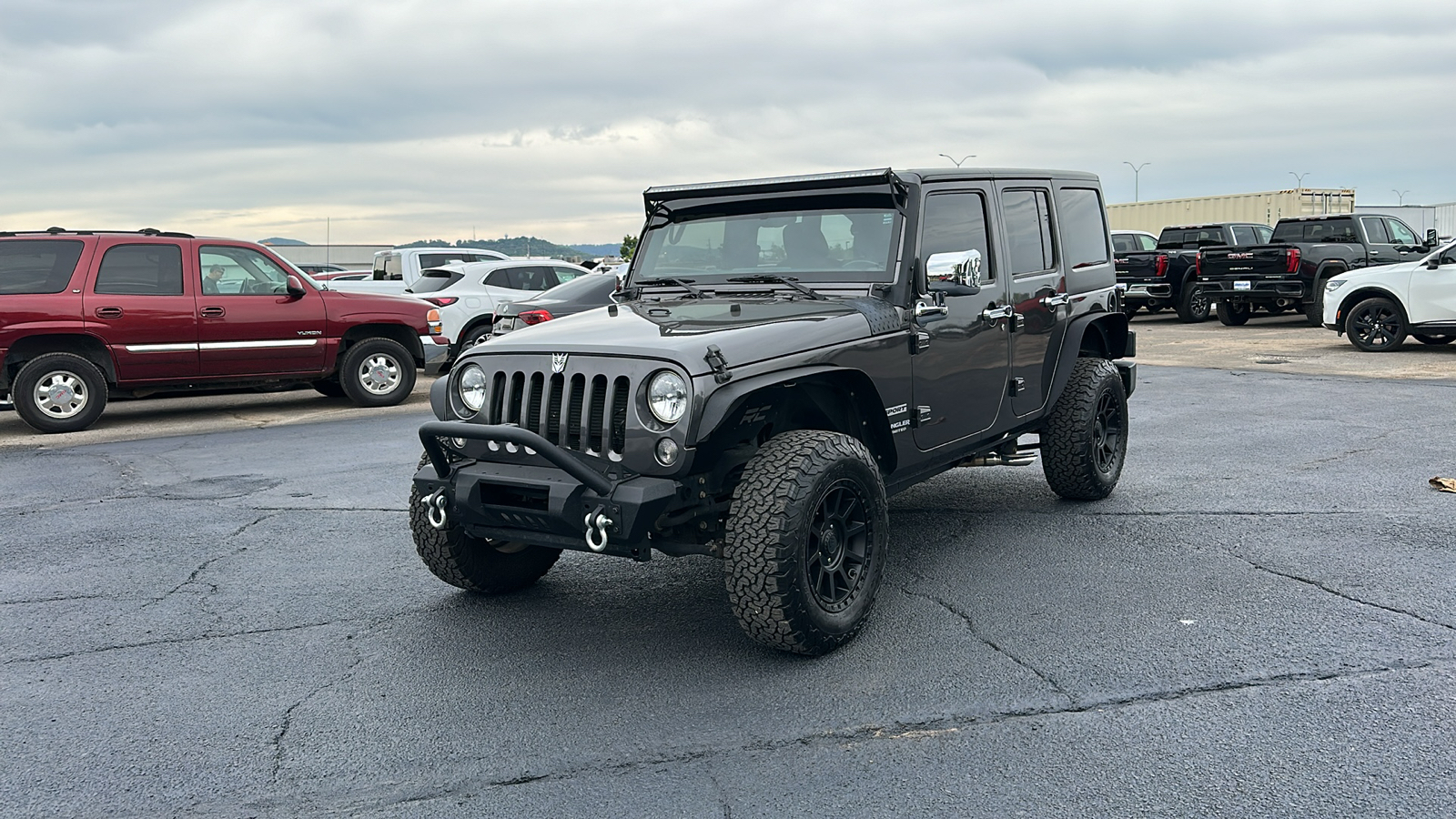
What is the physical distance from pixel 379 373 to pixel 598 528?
9755mm

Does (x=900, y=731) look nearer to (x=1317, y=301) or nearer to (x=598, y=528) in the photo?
(x=598, y=528)

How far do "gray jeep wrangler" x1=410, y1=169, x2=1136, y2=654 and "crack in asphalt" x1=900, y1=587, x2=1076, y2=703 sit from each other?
0.48m

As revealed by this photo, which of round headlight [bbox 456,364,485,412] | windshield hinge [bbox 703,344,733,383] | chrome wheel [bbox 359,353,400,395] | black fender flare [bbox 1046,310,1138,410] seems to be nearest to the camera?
windshield hinge [bbox 703,344,733,383]

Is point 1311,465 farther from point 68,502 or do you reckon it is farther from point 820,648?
point 68,502

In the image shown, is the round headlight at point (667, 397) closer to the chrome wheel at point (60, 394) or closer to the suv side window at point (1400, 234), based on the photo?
the chrome wheel at point (60, 394)

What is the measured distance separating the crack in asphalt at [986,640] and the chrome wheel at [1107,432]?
2218 mm

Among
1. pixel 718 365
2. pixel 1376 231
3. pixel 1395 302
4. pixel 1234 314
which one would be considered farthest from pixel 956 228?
pixel 1376 231

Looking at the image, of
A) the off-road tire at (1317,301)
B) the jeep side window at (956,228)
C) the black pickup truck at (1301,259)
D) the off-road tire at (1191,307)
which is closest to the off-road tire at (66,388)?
the jeep side window at (956,228)

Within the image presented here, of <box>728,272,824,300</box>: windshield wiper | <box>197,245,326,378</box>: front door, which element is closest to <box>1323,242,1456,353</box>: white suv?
<box>728,272,824,300</box>: windshield wiper

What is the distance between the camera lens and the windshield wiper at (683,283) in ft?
18.6

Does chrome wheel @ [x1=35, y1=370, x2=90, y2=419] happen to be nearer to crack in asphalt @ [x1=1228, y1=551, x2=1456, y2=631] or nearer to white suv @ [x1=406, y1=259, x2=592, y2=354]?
white suv @ [x1=406, y1=259, x2=592, y2=354]

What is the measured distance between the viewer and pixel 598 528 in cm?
427

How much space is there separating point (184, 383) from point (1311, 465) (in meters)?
10.4

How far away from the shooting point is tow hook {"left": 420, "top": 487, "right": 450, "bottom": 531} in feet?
15.6
